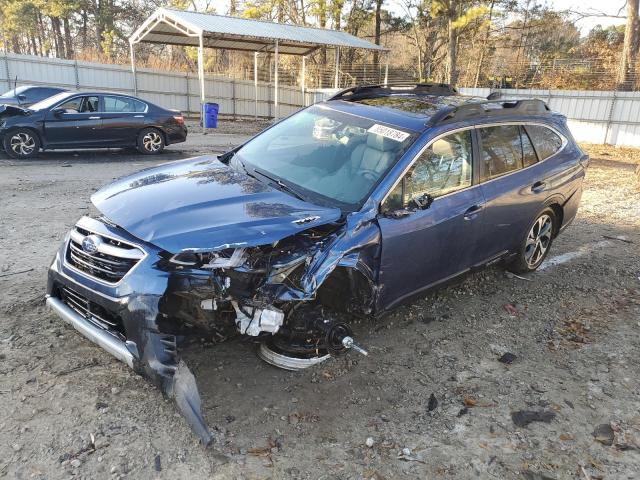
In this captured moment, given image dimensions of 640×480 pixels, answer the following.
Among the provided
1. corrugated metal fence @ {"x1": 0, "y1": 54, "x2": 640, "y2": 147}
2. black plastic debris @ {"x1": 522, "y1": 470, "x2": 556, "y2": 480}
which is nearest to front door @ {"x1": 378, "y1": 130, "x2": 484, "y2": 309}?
black plastic debris @ {"x1": 522, "y1": 470, "x2": 556, "y2": 480}

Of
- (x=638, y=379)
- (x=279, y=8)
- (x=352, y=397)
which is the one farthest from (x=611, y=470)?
(x=279, y=8)

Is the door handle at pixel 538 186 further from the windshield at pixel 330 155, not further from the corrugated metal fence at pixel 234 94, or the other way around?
the corrugated metal fence at pixel 234 94

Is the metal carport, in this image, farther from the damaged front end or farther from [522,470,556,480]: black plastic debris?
[522,470,556,480]: black plastic debris

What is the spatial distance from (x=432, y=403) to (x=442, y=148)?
1941 mm

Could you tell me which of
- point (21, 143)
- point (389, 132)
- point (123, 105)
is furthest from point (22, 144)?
point (389, 132)

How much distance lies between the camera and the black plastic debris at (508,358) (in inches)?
151

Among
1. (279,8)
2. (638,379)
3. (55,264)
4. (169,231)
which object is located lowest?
(638,379)

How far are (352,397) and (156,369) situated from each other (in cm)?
128

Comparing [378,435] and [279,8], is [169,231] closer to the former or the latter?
[378,435]

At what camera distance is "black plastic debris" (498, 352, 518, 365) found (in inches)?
151

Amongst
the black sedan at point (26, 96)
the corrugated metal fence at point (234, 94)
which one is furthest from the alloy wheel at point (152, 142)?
the corrugated metal fence at point (234, 94)

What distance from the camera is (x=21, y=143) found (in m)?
10.3

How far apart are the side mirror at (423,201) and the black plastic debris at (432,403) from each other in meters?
1.32

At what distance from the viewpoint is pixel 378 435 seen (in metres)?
2.95
